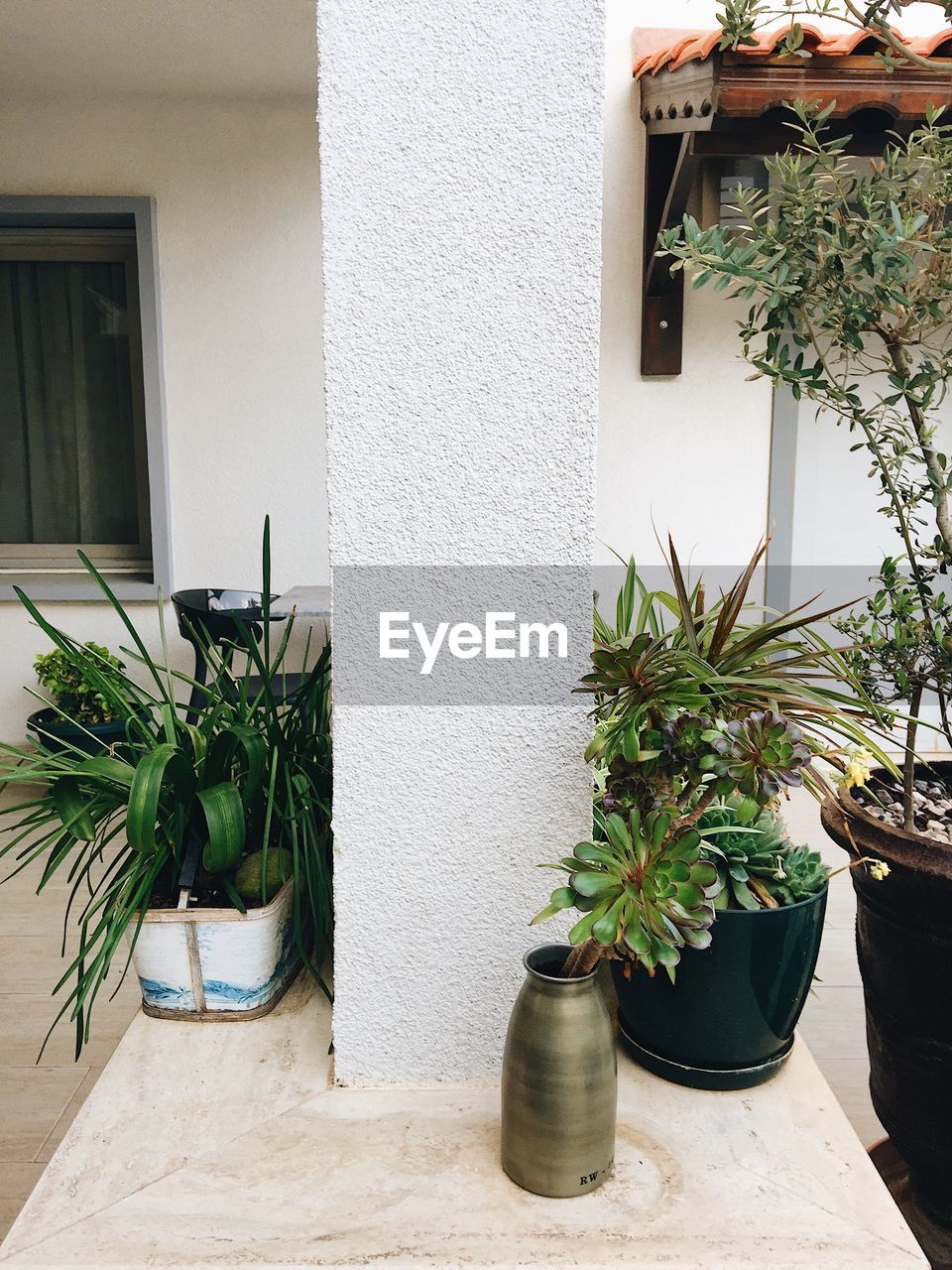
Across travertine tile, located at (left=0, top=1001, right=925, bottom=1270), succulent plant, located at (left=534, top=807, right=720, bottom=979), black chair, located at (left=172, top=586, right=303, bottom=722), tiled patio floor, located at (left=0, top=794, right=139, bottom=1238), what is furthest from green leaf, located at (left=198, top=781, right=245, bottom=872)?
black chair, located at (left=172, top=586, right=303, bottom=722)

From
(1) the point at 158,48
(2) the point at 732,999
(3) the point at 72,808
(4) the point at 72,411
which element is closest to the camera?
(2) the point at 732,999

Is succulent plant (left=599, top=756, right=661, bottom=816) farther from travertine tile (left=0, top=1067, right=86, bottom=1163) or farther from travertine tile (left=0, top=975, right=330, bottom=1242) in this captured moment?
travertine tile (left=0, top=1067, right=86, bottom=1163)

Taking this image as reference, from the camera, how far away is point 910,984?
168 centimetres

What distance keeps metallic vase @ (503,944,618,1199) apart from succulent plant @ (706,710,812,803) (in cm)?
27

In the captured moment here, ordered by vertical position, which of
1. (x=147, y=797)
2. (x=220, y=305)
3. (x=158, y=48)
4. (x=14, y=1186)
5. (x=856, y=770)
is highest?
(x=158, y=48)

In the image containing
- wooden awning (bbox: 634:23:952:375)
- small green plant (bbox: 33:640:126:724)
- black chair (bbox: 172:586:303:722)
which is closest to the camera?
wooden awning (bbox: 634:23:952:375)

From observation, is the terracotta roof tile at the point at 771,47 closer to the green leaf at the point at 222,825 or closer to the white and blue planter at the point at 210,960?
the green leaf at the point at 222,825

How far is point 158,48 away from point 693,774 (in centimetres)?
363

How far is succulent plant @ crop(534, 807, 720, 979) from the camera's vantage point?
42.8 inches

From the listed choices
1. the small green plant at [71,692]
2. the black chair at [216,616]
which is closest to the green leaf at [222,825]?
the black chair at [216,616]

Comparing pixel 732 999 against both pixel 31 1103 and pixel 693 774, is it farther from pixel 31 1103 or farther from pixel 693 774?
pixel 31 1103

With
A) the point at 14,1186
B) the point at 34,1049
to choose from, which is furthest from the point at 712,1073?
the point at 34,1049

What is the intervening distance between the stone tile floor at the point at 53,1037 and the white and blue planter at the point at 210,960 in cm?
73

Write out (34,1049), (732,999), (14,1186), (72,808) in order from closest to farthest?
(732,999) < (72,808) < (14,1186) < (34,1049)
